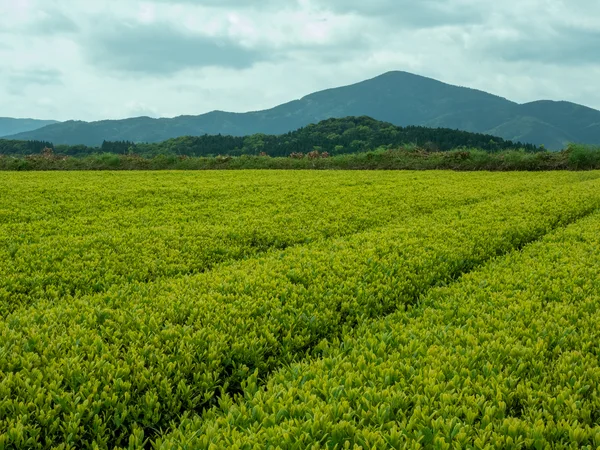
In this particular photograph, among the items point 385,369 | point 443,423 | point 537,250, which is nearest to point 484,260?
point 537,250

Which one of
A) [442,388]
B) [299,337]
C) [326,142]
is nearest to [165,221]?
[299,337]

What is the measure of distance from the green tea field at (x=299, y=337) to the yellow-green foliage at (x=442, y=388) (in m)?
0.02

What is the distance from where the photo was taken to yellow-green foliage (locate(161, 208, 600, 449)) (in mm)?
4047

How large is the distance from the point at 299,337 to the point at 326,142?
12516 cm

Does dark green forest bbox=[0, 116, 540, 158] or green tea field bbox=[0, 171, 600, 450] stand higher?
dark green forest bbox=[0, 116, 540, 158]

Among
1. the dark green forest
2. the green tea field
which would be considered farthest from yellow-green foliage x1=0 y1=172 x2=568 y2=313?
the dark green forest

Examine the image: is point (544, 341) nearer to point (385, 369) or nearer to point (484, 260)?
point (385, 369)

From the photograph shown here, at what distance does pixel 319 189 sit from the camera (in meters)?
23.2

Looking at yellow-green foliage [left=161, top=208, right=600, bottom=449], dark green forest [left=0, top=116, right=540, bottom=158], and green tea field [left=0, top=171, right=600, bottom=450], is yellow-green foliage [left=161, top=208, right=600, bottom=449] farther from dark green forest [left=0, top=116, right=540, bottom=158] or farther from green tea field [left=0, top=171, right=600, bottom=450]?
dark green forest [left=0, top=116, right=540, bottom=158]

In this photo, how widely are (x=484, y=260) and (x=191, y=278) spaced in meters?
6.92

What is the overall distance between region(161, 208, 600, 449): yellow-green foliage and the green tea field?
23 millimetres

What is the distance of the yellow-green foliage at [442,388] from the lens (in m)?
4.05

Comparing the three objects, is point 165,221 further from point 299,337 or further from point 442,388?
point 442,388

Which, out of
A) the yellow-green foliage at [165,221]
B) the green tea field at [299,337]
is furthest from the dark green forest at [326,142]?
the green tea field at [299,337]
